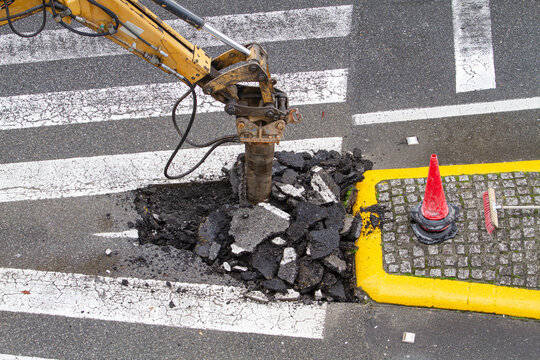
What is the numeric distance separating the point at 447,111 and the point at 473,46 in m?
1.17

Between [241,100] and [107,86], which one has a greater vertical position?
[107,86]

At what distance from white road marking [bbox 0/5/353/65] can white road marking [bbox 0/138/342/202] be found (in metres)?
1.82

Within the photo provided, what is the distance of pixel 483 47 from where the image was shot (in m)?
7.52

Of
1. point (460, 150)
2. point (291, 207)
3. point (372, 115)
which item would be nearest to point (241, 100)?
point (291, 207)

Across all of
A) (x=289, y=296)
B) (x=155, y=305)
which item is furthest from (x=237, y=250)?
(x=155, y=305)

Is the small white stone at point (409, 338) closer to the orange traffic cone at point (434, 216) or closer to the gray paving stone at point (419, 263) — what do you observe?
the gray paving stone at point (419, 263)

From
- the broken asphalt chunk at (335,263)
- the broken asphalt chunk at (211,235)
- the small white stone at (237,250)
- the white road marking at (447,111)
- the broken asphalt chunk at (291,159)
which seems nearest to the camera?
the broken asphalt chunk at (335,263)

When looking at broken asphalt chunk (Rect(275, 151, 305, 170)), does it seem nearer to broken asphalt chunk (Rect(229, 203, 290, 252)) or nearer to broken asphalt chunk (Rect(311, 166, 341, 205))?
broken asphalt chunk (Rect(311, 166, 341, 205))

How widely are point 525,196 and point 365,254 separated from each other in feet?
6.14

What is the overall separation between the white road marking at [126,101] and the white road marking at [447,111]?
0.47m

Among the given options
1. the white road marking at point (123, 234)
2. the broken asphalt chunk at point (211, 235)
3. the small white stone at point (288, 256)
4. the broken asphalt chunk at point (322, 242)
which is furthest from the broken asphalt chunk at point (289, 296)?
the white road marking at point (123, 234)

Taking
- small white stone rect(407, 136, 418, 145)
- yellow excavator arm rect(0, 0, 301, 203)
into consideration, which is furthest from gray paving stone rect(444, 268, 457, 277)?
yellow excavator arm rect(0, 0, 301, 203)

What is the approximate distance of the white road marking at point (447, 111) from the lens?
23.1ft

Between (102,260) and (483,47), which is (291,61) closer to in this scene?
(483,47)
